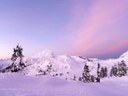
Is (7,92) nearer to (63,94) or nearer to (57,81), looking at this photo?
Answer: (63,94)

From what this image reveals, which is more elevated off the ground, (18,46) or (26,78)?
(18,46)

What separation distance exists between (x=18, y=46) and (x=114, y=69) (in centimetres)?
8672

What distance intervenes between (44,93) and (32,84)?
7.95 meters

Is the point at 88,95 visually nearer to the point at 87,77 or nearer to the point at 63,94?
the point at 63,94

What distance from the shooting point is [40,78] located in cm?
4016

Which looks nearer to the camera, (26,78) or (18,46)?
(26,78)

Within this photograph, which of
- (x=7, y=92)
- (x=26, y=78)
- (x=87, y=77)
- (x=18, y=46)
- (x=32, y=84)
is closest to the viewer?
(x=7, y=92)

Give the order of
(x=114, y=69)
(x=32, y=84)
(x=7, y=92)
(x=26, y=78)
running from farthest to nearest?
(x=114, y=69) → (x=26, y=78) → (x=32, y=84) → (x=7, y=92)

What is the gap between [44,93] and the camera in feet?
92.2

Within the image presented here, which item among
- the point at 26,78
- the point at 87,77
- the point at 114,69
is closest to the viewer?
the point at 26,78

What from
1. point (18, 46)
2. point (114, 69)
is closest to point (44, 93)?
point (18, 46)

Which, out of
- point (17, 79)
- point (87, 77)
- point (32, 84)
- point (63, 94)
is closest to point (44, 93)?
point (63, 94)

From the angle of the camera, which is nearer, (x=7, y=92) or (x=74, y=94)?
(x=7, y=92)

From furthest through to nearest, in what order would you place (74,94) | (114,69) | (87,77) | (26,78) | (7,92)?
1. (114,69)
2. (87,77)
3. (26,78)
4. (74,94)
5. (7,92)
